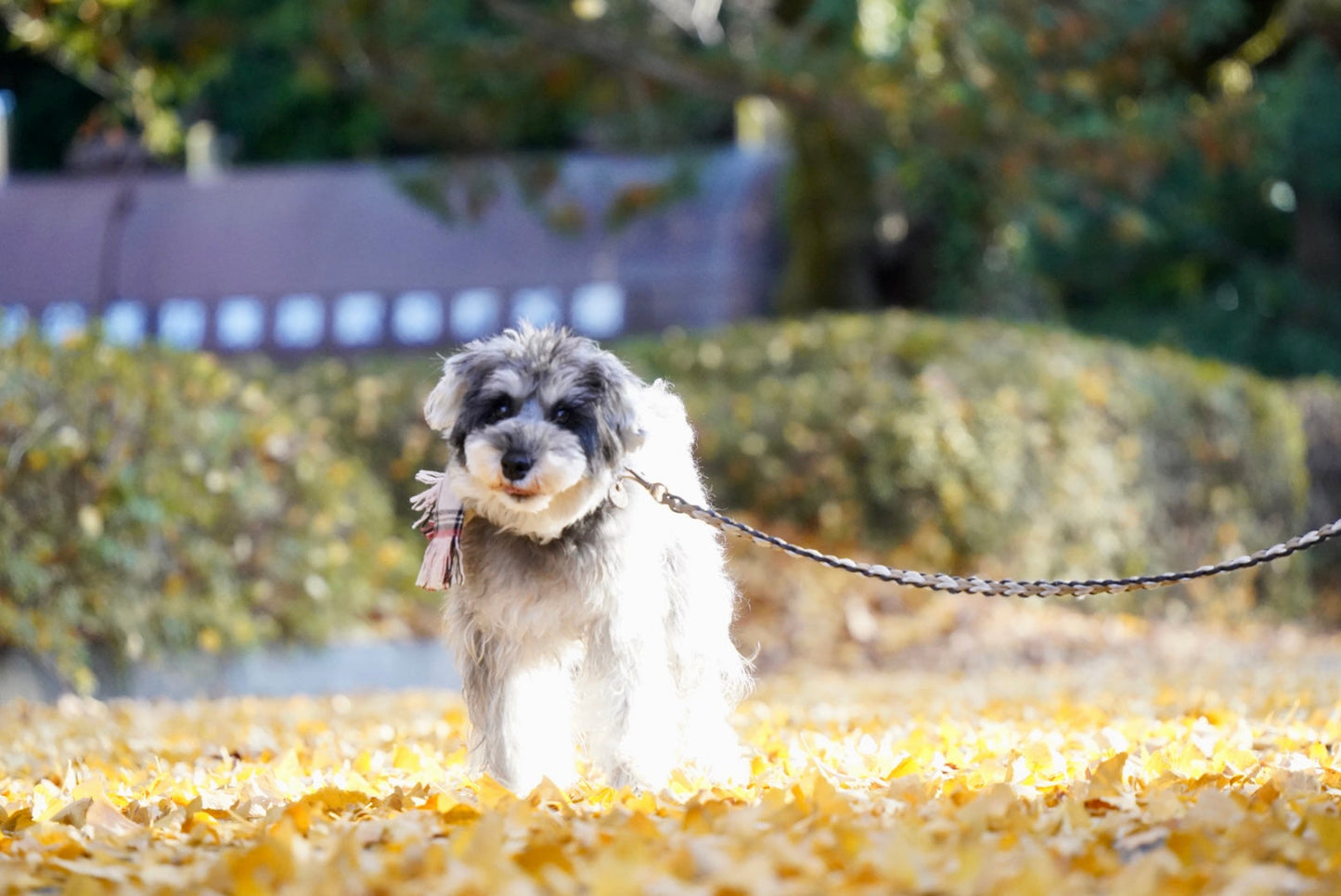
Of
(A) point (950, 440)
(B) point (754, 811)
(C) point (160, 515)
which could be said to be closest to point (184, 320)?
(C) point (160, 515)

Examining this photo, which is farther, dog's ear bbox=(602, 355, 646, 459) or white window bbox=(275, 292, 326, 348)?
white window bbox=(275, 292, 326, 348)

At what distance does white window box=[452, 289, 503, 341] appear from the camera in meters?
17.1

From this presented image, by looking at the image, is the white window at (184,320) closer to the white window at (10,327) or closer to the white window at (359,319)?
the white window at (359,319)

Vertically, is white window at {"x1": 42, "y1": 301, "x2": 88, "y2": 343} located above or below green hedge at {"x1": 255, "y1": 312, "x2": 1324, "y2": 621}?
above

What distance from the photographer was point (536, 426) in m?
3.87

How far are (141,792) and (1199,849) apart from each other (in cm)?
304

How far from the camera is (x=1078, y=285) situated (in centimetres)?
2212

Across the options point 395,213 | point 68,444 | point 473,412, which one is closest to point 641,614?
point 473,412

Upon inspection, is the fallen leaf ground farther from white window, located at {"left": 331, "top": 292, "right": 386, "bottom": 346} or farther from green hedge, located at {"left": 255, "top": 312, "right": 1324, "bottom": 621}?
white window, located at {"left": 331, "top": 292, "right": 386, "bottom": 346}

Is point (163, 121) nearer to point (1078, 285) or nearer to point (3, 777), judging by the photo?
point (3, 777)

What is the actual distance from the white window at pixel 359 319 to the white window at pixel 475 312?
2.98 feet

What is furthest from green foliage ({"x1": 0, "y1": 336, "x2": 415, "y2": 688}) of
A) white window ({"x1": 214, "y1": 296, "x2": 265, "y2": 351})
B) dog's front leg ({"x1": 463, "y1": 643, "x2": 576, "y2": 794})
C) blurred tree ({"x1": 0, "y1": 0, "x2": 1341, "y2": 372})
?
white window ({"x1": 214, "y1": 296, "x2": 265, "y2": 351})

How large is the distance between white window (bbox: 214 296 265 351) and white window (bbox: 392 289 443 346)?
173 cm

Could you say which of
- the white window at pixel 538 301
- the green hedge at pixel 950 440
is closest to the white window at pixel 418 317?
the white window at pixel 538 301
